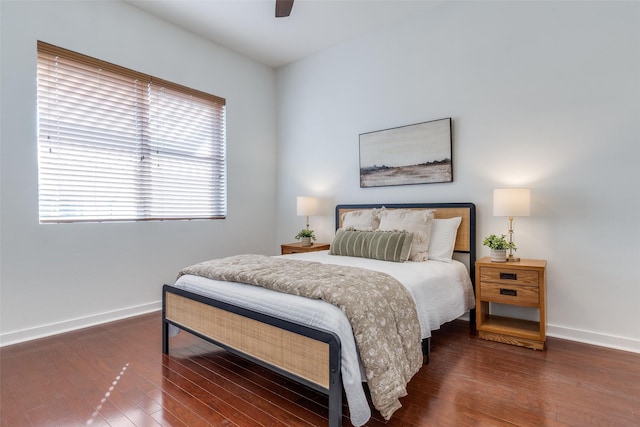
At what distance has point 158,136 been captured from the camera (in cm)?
371

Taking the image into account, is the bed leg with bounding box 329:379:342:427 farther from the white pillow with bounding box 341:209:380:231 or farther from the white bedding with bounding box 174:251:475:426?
the white pillow with bounding box 341:209:380:231

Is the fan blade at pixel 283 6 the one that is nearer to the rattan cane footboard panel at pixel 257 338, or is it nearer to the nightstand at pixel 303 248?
Result: the rattan cane footboard panel at pixel 257 338

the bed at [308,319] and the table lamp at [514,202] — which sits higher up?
the table lamp at [514,202]

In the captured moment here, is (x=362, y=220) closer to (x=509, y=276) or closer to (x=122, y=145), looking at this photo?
(x=509, y=276)

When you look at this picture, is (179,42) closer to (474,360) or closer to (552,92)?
(552,92)

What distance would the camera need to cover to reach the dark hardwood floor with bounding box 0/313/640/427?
1718 mm

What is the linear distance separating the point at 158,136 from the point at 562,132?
3.88 metres

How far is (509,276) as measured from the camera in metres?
2.64

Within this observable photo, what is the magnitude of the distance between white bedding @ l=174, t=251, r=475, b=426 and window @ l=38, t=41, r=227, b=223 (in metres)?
1.43

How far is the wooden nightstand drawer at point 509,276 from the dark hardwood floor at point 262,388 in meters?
0.50

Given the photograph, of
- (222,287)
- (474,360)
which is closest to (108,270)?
(222,287)

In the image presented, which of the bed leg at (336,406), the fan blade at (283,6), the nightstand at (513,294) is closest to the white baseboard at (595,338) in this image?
the nightstand at (513,294)

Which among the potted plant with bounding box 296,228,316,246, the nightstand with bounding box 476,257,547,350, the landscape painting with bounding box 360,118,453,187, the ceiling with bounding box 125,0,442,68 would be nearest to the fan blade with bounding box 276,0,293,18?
the ceiling with bounding box 125,0,442,68

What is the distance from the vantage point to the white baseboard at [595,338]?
2.52 m
